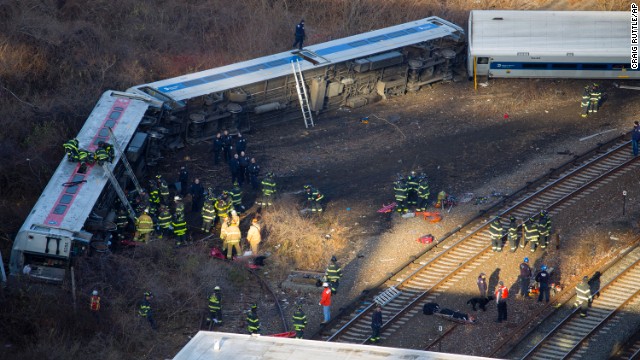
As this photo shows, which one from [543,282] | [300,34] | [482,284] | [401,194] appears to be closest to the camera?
[482,284]

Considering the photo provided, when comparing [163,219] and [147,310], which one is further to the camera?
[163,219]

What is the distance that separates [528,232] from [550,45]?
33.7 feet

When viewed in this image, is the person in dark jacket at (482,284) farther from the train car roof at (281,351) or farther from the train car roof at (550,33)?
the train car roof at (550,33)

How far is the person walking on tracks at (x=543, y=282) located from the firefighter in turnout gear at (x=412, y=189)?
14.9 ft

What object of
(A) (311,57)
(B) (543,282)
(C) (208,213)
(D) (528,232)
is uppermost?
(A) (311,57)

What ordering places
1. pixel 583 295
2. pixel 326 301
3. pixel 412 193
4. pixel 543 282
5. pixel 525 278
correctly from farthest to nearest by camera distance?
1. pixel 412 193
2. pixel 525 278
3. pixel 543 282
4. pixel 583 295
5. pixel 326 301

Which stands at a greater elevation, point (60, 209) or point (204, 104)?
point (204, 104)

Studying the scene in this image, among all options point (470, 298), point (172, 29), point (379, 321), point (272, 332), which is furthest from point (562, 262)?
point (172, 29)

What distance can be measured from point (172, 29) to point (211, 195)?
38.7 feet

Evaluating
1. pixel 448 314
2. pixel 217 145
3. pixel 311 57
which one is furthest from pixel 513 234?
pixel 311 57

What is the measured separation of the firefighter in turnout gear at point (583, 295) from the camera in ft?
80.5

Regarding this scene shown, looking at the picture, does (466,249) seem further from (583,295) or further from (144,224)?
(144,224)

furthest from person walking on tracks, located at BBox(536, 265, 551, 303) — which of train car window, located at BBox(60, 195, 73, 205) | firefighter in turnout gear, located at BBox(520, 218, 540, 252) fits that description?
train car window, located at BBox(60, 195, 73, 205)

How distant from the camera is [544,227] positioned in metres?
26.7
